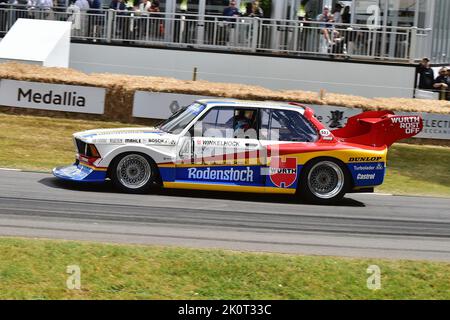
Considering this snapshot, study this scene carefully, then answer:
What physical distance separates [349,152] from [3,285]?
7.07 m

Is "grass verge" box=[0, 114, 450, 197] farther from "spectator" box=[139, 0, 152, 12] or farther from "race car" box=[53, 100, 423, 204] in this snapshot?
"spectator" box=[139, 0, 152, 12]

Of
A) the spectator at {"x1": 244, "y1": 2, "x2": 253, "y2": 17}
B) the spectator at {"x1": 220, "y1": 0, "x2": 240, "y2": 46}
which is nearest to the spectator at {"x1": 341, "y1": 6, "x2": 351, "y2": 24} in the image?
the spectator at {"x1": 244, "y1": 2, "x2": 253, "y2": 17}

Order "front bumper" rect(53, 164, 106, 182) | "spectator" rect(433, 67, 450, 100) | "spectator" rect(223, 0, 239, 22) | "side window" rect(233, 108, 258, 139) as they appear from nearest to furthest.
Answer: "front bumper" rect(53, 164, 106, 182), "side window" rect(233, 108, 258, 139), "spectator" rect(433, 67, 450, 100), "spectator" rect(223, 0, 239, 22)

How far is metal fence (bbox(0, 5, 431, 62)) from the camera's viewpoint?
25.5 meters

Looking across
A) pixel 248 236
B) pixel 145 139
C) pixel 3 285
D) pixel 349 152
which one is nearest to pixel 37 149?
pixel 145 139

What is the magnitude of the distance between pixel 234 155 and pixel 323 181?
4.85 feet

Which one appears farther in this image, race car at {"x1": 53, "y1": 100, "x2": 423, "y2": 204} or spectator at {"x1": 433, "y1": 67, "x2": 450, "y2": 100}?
spectator at {"x1": 433, "y1": 67, "x2": 450, "y2": 100}

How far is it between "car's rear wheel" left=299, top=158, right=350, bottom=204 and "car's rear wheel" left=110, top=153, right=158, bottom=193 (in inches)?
90.7

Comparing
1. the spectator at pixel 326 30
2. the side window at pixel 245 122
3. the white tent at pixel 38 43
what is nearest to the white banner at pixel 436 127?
the spectator at pixel 326 30

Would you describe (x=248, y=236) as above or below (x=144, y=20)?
below

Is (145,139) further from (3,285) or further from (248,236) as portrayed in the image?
(3,285)

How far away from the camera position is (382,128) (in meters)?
14.5
